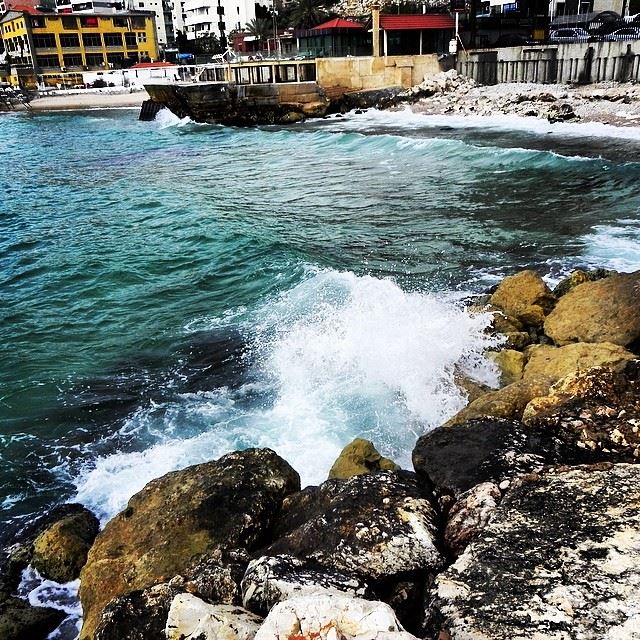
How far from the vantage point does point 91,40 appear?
99.9 metres

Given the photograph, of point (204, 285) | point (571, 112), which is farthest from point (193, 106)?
point (204, 285)

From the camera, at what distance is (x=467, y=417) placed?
746cm

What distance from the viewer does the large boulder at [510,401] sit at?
7.34 metres

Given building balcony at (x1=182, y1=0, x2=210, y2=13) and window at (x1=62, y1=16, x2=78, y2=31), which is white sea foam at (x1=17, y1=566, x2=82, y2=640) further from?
building balcony at (x1=182, y1=0, x2=210, y2=13)

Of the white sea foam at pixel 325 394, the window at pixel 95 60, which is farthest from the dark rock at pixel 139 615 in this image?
the window at pixel 95 60

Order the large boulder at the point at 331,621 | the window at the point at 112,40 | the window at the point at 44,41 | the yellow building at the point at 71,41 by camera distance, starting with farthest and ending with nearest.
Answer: the window at the point at 112,40 < the window at the point at 44,41 < the yellow building at the point at 71,41 < the large boulder at the point at 331,621

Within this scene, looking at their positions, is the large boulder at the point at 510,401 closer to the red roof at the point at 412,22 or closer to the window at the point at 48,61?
the red roof at the point at 412,22

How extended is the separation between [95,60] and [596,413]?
113620mm

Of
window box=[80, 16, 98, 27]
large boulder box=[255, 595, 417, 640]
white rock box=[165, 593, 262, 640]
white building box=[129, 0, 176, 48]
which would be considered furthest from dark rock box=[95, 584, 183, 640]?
white building box=[129, 0, 176, 48]

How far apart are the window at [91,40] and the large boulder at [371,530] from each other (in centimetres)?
11266

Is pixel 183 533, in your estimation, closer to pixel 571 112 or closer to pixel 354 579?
pixel 354 579

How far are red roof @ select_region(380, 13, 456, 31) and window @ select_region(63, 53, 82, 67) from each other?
6974 centimetres

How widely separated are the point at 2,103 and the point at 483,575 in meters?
87.7

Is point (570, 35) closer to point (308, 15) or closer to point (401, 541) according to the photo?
point (308, 15)
